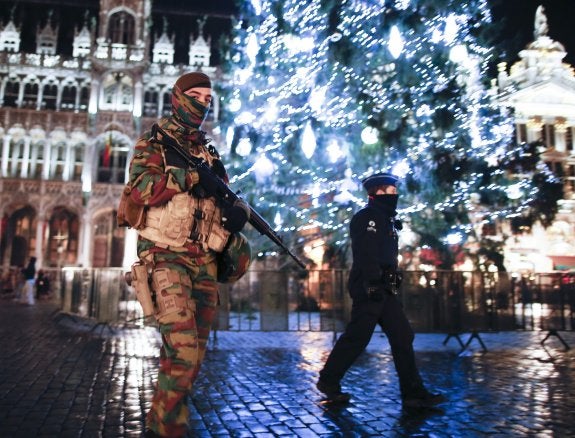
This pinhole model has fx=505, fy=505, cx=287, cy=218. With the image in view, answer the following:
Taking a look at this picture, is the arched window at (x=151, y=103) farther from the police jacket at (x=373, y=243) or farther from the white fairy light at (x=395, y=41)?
the police jacket at (x=373, y=243)

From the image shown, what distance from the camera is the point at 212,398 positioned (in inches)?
193

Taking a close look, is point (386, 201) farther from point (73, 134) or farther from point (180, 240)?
point (73, 134)

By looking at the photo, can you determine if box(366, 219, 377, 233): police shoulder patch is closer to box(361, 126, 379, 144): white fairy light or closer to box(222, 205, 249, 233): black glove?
box(222, 205, 249, 233): black glove

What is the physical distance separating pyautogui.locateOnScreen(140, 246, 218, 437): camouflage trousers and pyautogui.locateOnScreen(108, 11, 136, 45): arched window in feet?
116

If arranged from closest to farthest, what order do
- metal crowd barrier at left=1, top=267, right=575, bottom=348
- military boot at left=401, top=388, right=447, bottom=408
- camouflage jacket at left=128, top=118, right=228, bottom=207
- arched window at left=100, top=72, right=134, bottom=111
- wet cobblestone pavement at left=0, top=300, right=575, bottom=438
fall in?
camouflage jacket at left=128, top=118, right=228, bottom=207, wet cobblestone pavement at left=0, top=300, right=575, bottom=438, military boot at left=401, top=388, right=447, bottom=408, metal crowd barrier at left=1, top=267, right=575, bottom=348, arched window at left=100, top=72, right=134, bottom=111

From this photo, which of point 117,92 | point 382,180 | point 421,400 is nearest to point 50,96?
point 117,92

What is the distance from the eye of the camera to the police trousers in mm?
4559

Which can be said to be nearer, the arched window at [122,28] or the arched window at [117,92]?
the arched window at [117,92]

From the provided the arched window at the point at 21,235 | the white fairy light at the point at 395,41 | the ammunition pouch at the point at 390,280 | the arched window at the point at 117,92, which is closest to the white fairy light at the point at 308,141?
the white fairy light at the point at 395,41

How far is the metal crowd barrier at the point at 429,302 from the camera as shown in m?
9.09

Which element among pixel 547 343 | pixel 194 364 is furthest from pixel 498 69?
pixel 194 364

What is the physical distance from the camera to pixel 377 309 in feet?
15.4

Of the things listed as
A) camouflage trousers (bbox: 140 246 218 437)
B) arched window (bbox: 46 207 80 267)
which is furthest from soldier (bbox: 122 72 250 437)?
arched window (bbox: 46 207 80 267)

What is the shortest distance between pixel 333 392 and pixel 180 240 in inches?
98.1
